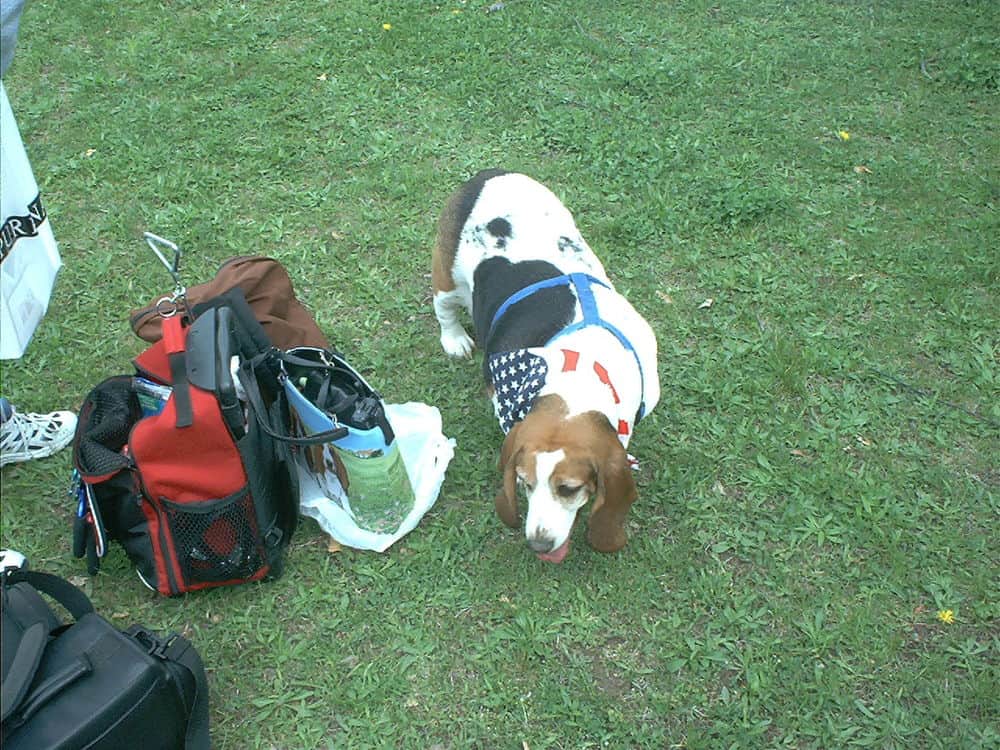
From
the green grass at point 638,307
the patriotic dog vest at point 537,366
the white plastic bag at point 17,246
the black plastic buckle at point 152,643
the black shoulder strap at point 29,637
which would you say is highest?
the white plastic bag at point 17,246

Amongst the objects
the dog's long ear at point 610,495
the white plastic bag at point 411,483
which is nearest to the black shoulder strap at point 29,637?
the white plastic bag at point 411,483

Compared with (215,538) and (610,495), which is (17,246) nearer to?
(215,538)

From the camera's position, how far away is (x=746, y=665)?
10.3 feet

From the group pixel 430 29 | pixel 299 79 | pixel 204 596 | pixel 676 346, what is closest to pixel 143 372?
pixel 204 596

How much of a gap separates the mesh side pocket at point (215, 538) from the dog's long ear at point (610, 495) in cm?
120

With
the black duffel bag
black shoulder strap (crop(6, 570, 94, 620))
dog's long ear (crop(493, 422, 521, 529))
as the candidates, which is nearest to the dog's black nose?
dog's long ear (crop(493, 422, 521, 529))

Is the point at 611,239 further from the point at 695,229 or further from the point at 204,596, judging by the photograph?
the point at 204,596

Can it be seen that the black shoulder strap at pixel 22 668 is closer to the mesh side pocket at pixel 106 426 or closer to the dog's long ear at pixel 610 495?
the mesh side pocket at pixel 106 426

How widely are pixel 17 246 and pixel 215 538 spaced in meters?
1.15

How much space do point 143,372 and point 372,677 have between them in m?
1.40

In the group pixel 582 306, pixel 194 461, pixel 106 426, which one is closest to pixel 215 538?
pixel 194 461

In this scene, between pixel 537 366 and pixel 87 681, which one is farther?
pixel 537 366

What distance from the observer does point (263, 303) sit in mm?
3760

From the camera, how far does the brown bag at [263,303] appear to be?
11.6 ft
